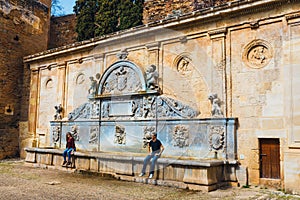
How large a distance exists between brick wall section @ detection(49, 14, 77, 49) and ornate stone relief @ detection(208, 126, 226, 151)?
1160cm

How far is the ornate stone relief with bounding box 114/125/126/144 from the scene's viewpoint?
882 cm

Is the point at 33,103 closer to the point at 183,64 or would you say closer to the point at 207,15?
the point at 183,64

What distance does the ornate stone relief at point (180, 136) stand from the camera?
7.54m

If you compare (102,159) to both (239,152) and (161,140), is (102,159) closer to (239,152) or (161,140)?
(161,140)

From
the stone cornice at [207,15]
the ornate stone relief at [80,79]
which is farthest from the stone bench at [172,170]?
the stone cornice at [207,15]

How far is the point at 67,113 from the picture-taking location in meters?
10.6

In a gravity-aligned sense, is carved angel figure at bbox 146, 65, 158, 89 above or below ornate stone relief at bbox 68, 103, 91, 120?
above

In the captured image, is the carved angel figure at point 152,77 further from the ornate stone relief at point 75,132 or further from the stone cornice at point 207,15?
the ornate stone relief at point 75,132

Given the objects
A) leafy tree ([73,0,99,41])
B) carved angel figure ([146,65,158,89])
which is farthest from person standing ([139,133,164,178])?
leafy tree ([73,0,99,41])

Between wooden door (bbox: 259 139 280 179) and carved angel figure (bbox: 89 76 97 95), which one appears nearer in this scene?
wooden door (bbox: 259 139 280 179)

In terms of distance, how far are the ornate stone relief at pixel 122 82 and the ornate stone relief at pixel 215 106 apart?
229 centimetres

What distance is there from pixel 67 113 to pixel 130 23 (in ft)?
17.7

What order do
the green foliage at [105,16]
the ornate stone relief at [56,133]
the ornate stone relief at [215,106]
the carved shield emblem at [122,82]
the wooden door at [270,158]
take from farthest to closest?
1. the green foliage at [105,16]
2. the ornate stone relief at [56,133]
3. the carved shield emblem at [122,82]
4. the ornate stone relief at [215,106]
5. the wooden door at [270,158]

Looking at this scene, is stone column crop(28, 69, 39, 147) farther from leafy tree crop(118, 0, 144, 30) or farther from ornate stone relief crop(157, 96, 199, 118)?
ornate stone relief crop(157, 96, 199, 118)
